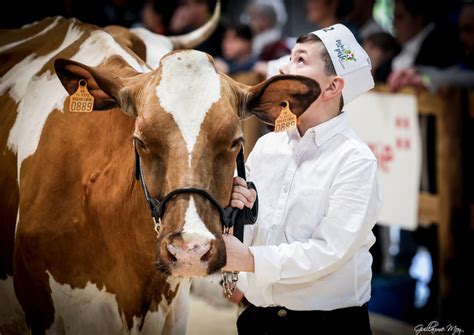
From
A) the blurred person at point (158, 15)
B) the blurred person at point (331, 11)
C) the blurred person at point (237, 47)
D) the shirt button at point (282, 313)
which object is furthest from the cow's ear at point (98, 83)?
the blurred person at point (158, 15)

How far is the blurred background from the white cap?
200 cm

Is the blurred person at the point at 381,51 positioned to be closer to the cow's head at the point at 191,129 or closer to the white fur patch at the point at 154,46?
the white fur patch at the point at 154,46

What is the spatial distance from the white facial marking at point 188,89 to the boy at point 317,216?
25 centimetres

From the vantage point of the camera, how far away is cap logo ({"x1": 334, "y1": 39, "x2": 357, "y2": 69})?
8.00ft

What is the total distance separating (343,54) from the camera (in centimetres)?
245

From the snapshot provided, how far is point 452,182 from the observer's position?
4.66 metres

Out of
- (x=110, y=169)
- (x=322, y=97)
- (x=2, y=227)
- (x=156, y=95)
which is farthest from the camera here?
(x=2, y=227)

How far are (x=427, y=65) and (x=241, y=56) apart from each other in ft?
5.59

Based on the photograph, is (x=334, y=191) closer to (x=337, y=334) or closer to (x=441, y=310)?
(x=337, y=334)

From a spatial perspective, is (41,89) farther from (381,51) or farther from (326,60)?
(381,51)

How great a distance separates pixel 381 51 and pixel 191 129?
2985mm

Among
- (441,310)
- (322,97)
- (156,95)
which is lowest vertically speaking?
(441,310)

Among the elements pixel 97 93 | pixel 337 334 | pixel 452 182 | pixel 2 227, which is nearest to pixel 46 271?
pixel 2 227

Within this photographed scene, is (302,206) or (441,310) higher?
(302,206)
